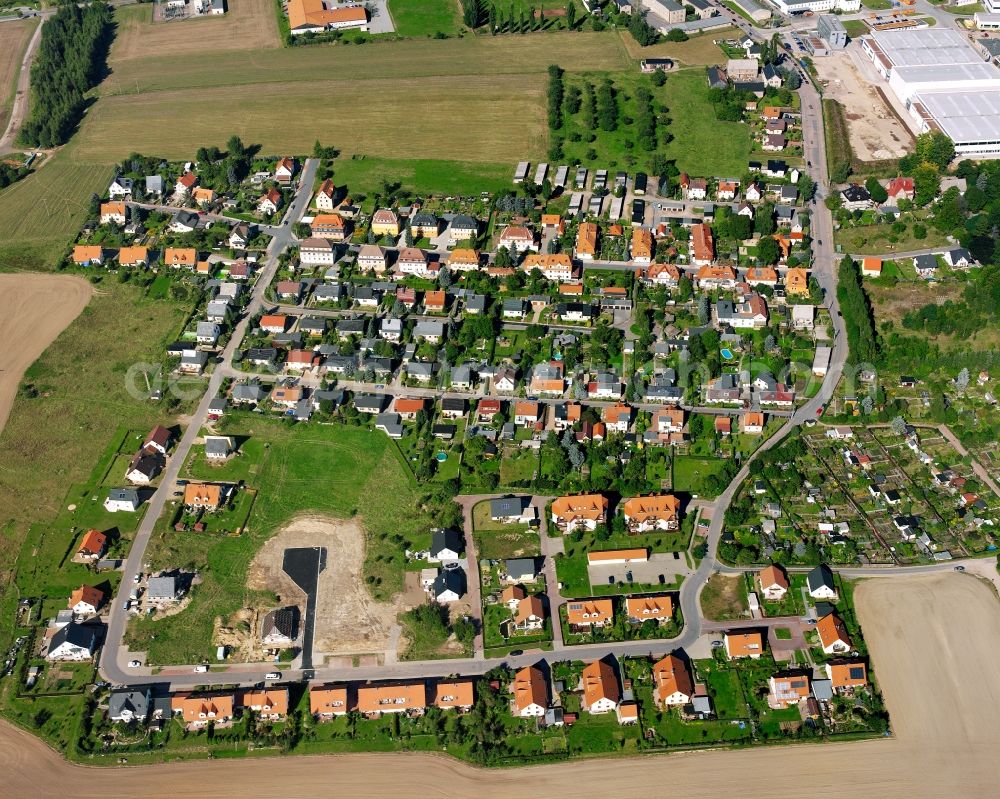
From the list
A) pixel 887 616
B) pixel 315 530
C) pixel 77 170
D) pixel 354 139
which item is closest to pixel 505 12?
pixel 354 139

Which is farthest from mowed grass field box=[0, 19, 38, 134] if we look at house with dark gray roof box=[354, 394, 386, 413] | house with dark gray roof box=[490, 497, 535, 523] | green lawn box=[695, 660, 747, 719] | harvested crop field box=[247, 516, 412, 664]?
green lawn box=[695, 660, 747, 719]

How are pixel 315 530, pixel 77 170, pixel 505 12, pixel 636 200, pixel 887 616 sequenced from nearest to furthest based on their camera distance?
pixel 887 616 → pixel 315 530 → pixel 636 200 → pixel 77 170 → pixel 505 12

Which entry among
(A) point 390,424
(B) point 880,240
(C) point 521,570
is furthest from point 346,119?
(C) point 521,570

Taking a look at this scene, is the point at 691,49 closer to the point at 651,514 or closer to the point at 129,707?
the point at 651,514

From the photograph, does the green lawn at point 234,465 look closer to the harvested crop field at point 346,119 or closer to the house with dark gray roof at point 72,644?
the house with dark gray roof at point 72,644

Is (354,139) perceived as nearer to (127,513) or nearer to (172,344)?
(172,344)

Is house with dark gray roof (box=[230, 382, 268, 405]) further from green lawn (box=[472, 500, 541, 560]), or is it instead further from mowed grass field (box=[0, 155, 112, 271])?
mowed grass field (box=[0, 155, 112, 271])
